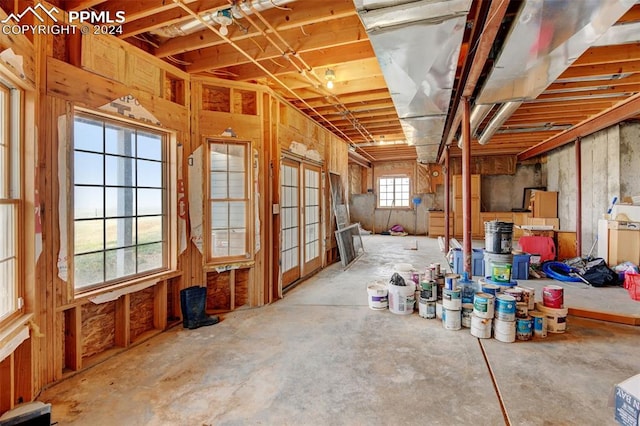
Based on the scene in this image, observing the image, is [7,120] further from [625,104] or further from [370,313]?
[625,104]

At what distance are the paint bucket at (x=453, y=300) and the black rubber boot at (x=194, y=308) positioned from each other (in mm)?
2474

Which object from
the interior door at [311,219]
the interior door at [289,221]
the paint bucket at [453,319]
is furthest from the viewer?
the interior door at [311,219]

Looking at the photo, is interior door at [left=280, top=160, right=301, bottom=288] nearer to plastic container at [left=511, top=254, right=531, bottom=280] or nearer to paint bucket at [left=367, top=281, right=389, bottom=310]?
paint bucket at [left=367, top=281, right=389, bottom=310]

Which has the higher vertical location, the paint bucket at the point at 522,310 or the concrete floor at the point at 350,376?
the paint bucket at the point at 522,310

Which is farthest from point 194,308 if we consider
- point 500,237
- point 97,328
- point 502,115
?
point 502,115

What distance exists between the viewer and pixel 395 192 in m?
11.7

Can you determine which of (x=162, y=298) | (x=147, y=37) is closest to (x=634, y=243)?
(x=162, y=298)

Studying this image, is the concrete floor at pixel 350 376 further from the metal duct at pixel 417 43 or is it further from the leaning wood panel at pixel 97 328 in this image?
the metal duct at pixel 417 43

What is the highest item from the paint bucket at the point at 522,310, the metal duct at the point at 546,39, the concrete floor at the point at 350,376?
the metal duct at the point at 546,39

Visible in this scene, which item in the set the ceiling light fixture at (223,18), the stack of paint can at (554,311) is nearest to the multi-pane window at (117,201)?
the ceiling light fixture at (223,18)

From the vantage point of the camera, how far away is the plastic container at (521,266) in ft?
16.9

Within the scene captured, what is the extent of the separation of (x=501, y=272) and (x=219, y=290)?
3.66 m

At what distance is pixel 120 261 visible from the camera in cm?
288

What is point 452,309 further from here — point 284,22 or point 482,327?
point 284,22
